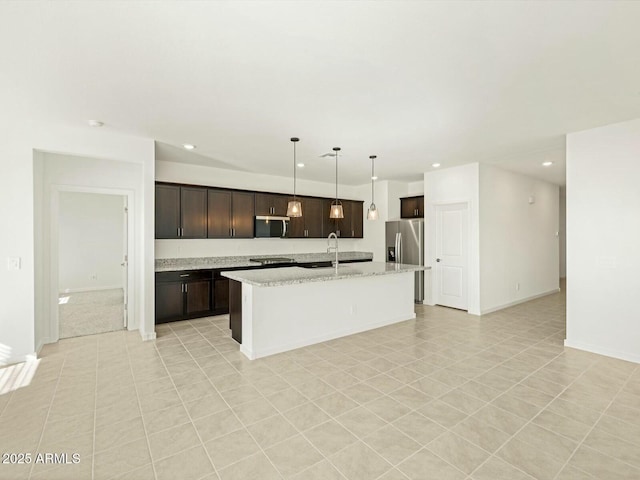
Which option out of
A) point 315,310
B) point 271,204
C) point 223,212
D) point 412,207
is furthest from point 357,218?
point 315,310

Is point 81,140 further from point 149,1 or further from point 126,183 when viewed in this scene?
point 149,1

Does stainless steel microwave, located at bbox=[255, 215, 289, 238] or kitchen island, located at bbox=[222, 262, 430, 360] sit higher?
stainless steel microwave, located at bbox=[255, 215, 289, 238]

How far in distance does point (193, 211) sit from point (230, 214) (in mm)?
673

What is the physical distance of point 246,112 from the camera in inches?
131

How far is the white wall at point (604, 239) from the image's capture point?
3.62 metres

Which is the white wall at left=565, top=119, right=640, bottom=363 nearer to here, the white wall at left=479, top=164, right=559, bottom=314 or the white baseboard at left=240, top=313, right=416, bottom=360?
the white wall at left=479, top=164, right=559, bottom=314

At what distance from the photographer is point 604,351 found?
3795mm

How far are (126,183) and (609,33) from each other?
5.54 m

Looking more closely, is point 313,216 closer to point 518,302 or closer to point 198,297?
point 198,297

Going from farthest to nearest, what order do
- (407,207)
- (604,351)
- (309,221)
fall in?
(407,207) < (309,221) < (604,351)

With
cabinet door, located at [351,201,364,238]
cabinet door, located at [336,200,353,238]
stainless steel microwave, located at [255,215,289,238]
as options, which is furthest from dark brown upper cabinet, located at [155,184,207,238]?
cabinet door, located at [351,201,364,238]

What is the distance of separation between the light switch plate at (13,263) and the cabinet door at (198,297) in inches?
82.6

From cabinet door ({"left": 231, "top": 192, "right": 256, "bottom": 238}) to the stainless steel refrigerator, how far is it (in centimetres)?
305

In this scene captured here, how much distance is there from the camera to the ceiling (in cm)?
186
